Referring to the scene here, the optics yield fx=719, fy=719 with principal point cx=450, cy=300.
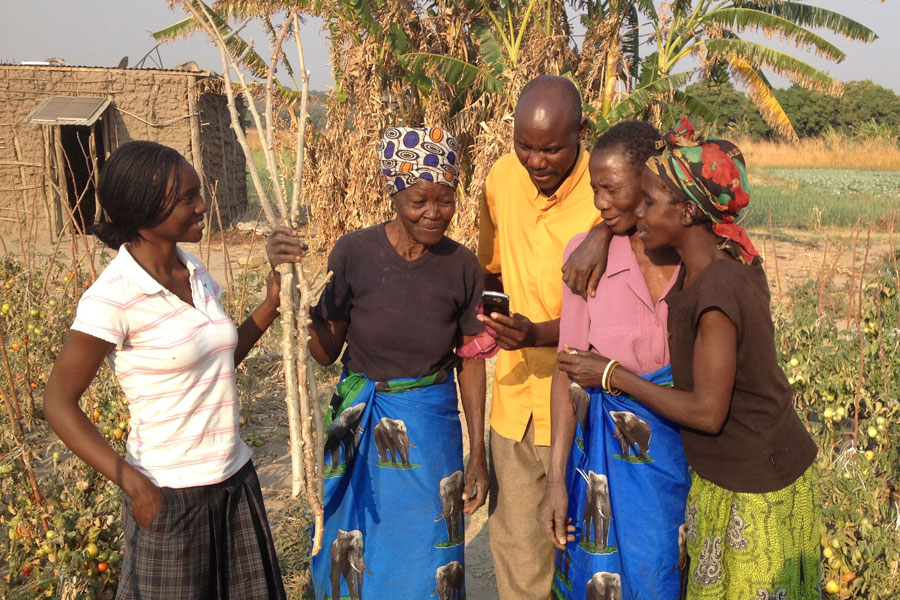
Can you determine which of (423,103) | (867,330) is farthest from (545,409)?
(423,103)

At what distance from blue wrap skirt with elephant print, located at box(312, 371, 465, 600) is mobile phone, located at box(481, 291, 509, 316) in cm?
31

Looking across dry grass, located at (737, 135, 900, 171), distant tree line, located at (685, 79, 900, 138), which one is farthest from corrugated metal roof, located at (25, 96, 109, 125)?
distant tree line, located at (685, 79, 900, 138)

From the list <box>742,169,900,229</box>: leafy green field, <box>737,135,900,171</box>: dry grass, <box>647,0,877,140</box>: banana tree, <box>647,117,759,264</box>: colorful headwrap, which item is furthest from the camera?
<box>737,135,900,171</box>: dry grass

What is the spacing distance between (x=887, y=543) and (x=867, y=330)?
171cm

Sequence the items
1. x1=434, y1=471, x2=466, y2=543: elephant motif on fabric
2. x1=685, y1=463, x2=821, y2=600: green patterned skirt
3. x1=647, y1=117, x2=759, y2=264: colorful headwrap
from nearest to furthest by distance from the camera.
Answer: x1=647, y1=117, x2=759, y2=264: colorful headwrap
x1=685, y1=463, x2=821, y2=600: green patterned skirt
x1=434, y1=471, x2=466, y2=543: elephant motif on fabric

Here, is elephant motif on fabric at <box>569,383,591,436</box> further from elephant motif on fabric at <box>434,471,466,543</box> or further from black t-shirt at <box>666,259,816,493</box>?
elephant motif on fabric at <box>434,471,466,543</box>

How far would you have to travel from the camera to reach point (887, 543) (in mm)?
2682

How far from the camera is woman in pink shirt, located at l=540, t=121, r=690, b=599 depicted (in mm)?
1953

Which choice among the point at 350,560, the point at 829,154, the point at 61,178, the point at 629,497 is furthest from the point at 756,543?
the point at 829,154

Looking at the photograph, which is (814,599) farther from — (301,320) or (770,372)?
(301,320)

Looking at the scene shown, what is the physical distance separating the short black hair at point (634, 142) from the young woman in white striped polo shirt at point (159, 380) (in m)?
1.13

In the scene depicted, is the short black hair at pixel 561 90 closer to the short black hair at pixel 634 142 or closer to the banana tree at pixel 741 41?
the short black hair at pixel 634 142

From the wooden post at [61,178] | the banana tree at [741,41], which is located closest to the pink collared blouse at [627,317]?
the wooden post at [61,178]

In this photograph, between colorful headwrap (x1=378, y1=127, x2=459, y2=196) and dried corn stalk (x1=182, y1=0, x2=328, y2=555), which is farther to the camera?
colorful headwrap (x1=378, y1=127, x2=459, y2=196)
